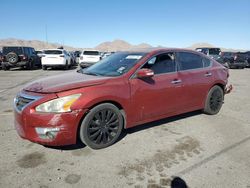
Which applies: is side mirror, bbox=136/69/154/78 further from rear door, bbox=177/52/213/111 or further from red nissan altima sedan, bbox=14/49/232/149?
rear door, bbox=177/52/213/111

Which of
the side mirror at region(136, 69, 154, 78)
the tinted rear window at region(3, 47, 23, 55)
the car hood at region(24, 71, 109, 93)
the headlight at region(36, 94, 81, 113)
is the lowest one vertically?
the headlight at region(36, 94, 81, 113)

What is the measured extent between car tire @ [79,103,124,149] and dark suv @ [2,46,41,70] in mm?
15282

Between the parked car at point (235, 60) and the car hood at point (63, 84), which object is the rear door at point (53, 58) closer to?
the car hood at point (63, 84)

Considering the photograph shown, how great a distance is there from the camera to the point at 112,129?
3867 millimetres

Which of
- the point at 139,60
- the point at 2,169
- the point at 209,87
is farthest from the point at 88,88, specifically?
the point at 209,87

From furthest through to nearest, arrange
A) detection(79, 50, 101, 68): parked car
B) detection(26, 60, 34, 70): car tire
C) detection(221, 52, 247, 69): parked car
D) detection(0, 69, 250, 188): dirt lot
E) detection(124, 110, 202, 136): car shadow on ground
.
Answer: detection(221, 52, 247, 69): parked car
detection(79, 50, 101, 68): parked car
detection(26, 60, 34, 70): car tire
detection(124, 110, 202, 136): car shadow on ground
detection(0, 69, 250, 188): dirt lot

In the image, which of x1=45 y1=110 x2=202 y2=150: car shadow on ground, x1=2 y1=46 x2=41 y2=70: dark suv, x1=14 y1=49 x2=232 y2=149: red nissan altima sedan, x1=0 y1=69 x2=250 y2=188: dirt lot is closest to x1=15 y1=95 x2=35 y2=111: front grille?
x1=14 y1=49 x2=232 y2=149: red nissan altima sedan

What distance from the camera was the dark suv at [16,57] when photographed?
16719 mm

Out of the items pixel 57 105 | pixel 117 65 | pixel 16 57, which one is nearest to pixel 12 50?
pixel 16 57

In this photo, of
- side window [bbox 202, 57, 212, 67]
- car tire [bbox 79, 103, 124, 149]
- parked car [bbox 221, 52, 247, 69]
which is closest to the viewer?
car tire [bbox 79, 103, 124, 149]

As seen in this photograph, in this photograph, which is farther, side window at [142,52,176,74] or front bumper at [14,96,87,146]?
side window at [142,52,176,74]

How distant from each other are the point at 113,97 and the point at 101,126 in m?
0.51

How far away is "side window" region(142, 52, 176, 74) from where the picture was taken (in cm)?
437

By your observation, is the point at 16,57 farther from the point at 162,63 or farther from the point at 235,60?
the point at 235,60
